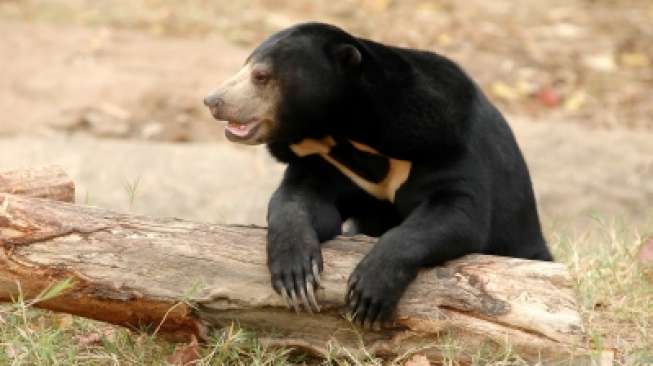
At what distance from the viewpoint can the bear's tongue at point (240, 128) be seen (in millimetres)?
3854

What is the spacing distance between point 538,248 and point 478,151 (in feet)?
2.41

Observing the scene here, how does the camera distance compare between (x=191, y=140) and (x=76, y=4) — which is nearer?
(x=191, y=140)

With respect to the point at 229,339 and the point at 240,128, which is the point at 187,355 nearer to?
the point at 229,339

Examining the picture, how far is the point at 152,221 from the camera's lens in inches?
Result: 146

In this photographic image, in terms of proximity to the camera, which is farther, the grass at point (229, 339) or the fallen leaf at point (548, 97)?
the fallen leaf at point (548, 97)

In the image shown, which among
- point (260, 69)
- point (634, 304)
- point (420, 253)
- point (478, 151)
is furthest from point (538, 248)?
point (260, 69)

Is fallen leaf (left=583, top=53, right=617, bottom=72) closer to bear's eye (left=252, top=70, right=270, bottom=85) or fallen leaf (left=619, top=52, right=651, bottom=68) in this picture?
fallen leaf (left=619, top=52, right=651, bottom=68)

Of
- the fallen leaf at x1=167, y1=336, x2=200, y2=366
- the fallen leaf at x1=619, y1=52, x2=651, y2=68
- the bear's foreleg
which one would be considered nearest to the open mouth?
the bear's foreleg

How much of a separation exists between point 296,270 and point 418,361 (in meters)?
0.47

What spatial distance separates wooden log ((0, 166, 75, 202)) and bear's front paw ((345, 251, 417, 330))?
1.08 metres

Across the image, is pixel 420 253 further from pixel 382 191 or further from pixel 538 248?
pixel 538 248

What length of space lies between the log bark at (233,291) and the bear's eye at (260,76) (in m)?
0.53

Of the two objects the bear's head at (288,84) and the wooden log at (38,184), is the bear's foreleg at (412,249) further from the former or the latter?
the wooden log at (38,184)

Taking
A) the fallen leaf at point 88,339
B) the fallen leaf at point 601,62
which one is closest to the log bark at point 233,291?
the fallen leaf at point 88,339
